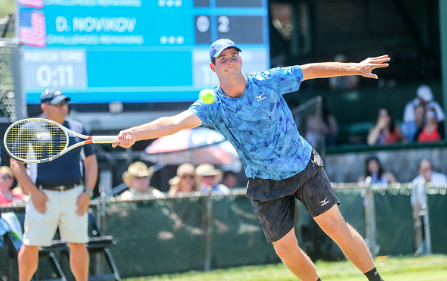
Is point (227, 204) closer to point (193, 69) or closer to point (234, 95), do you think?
point (193, 69)

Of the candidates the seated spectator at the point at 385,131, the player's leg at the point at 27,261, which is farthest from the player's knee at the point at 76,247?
the seated spectator at the point at 385,131

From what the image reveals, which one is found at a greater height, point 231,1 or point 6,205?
point 231,1

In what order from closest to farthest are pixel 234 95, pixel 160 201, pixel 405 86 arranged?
pixel 234 95 < pixel 160 201 < pixel 405 86

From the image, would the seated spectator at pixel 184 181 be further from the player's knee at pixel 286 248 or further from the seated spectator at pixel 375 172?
the player's knee at pixel 286 248

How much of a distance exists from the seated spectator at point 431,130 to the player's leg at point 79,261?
26.2 ft

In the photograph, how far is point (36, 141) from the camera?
6.32 m

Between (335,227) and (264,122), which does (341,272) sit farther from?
(264,122)

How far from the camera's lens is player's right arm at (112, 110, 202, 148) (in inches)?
173

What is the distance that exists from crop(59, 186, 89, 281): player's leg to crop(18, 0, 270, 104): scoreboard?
13.1ft

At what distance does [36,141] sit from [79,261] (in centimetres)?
129

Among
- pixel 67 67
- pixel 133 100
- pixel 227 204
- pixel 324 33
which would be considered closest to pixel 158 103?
pixel 133 100

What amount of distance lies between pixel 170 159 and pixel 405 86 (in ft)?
22.7

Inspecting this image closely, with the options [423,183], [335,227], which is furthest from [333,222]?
[423,183]

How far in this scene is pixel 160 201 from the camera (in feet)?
30.1
